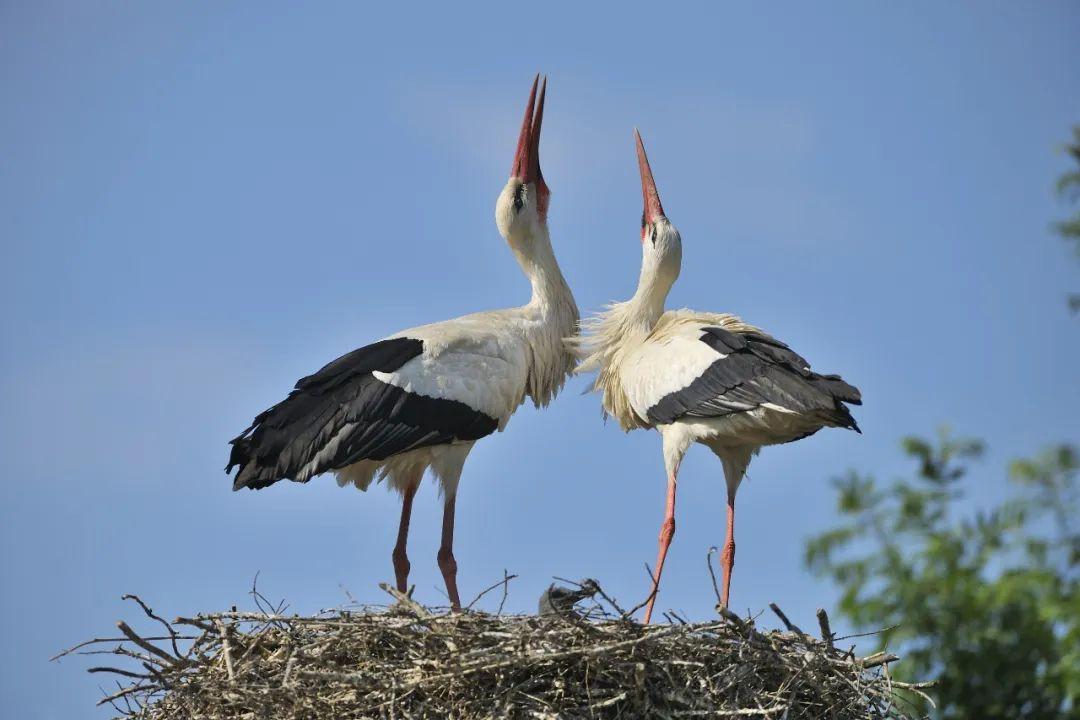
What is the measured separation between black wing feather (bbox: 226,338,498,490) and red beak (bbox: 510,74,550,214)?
4.55ft

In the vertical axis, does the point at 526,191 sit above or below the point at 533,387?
above

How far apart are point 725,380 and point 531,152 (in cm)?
193

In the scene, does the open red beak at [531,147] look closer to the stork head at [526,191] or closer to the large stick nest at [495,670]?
the stork head at [526,191]

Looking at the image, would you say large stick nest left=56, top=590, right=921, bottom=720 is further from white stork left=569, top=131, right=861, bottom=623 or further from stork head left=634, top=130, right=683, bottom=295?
stork head left=634, top=130, right=683, bottom=295

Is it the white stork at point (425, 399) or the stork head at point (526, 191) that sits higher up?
the stork head at point (526, 191)

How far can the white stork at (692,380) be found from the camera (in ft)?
23.1

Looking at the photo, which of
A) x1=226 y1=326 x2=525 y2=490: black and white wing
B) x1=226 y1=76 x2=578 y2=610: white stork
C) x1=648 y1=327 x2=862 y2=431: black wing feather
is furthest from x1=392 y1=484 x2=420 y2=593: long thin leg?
x1=648 y1=327 x2=862 y2=431: black wing feather

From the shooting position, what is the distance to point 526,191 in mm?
8383

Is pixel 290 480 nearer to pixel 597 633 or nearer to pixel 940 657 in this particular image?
pixel 597 633

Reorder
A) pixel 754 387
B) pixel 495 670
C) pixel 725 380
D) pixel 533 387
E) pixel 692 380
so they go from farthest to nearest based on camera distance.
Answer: pixel 533 387
pixel 692 380
pixel 725 380
pixel 754 387
pixel 495 670

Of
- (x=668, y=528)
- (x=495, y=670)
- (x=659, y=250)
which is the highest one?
(x=659, y=250)

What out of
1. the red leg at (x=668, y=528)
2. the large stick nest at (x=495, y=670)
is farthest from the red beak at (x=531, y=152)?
the large stick nest at (x=495, y=670)

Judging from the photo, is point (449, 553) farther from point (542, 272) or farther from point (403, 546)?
point (542, 272)

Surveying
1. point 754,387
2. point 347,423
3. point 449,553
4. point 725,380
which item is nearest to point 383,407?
point 347,423
